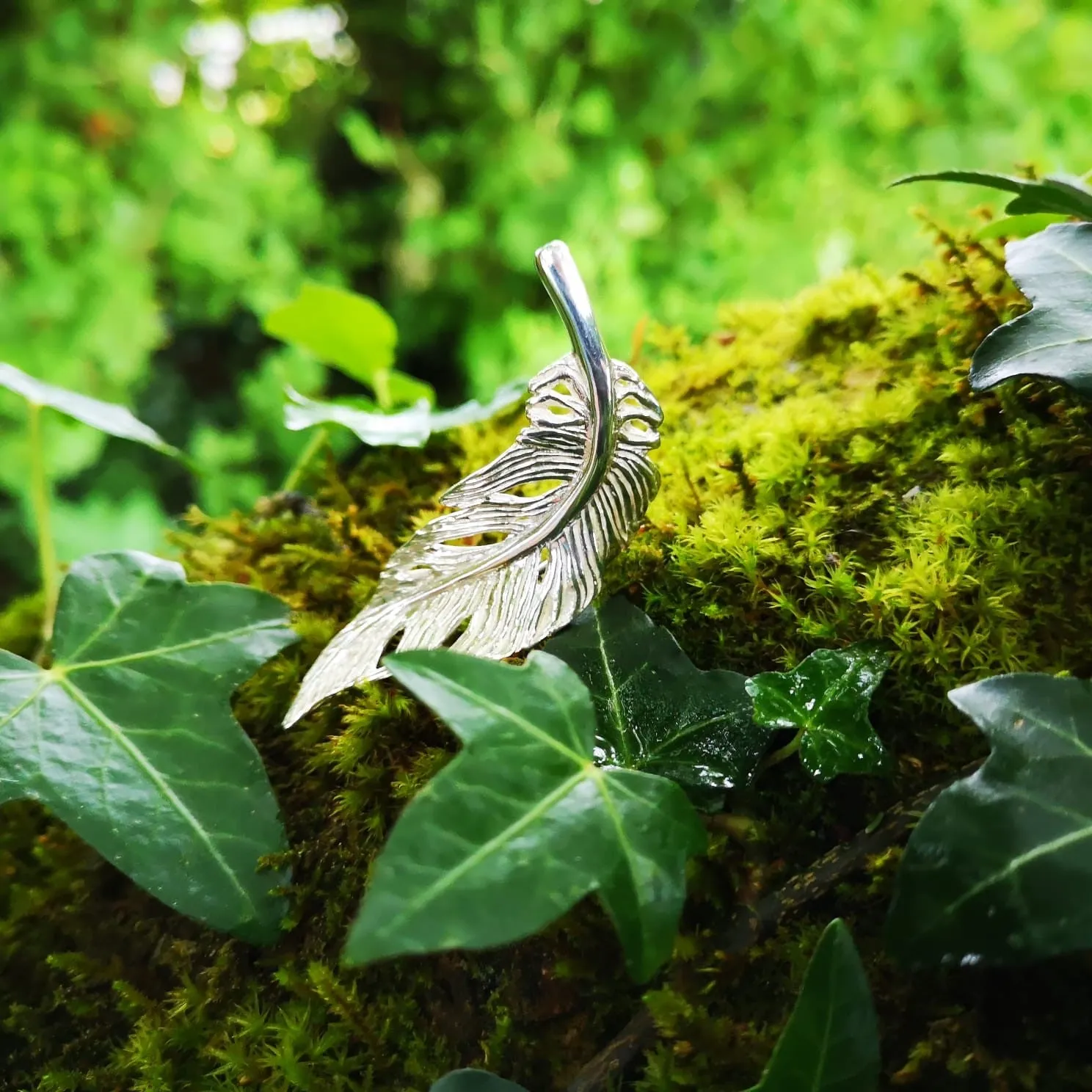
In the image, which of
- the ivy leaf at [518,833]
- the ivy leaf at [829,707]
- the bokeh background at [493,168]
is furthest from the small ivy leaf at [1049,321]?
the bokeh background at [493,168]

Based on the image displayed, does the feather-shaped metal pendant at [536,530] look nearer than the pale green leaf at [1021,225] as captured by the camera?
Yes

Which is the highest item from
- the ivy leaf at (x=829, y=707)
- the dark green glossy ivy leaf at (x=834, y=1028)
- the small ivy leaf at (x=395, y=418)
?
the small ivy leaf at (x=395, y=418)

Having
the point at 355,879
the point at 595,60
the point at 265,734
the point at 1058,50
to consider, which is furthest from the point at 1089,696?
the point at 595,60

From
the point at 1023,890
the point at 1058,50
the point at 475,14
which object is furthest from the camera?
the point at 475,14

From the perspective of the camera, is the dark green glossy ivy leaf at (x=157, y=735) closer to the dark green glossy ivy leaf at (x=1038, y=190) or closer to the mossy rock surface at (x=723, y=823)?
the mossy rock surface at (x=723, y=823)

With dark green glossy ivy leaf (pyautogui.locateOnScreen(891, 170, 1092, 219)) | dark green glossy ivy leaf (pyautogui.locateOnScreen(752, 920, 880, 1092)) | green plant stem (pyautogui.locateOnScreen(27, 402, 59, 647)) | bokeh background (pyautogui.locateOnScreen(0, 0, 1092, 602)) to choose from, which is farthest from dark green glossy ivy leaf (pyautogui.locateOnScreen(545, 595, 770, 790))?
bokeh background (pyautogui.locateOnScreen(0, 0, 1092, 602))

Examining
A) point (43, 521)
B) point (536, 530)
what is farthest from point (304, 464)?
point (536, 530)

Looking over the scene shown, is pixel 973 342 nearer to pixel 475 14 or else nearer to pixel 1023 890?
pixel 1023 890
